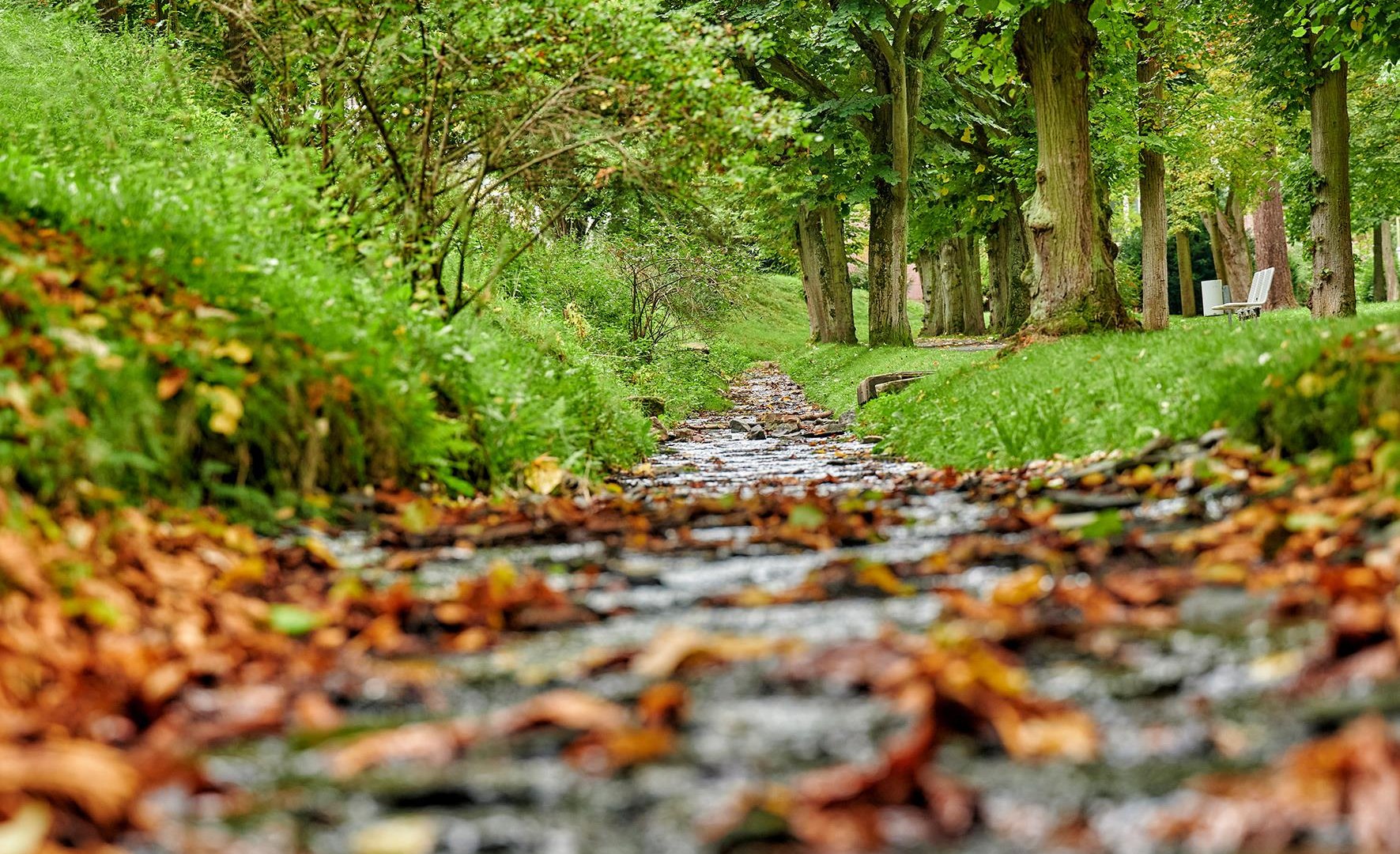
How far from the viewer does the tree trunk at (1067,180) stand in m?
12.6

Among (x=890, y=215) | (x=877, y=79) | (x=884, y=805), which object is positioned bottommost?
(x=884, y=805)

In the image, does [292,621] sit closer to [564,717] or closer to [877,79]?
[564,717]

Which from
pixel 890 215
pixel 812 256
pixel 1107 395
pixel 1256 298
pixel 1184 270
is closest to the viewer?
pixel 1107 395

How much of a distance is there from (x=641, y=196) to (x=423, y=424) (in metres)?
9.04

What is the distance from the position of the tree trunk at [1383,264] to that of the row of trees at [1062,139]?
0.71 feet

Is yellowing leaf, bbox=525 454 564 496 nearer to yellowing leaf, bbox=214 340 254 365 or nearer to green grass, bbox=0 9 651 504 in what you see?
green grass, bbox=0 9 651 504

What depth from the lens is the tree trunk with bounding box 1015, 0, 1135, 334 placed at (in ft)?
41.2

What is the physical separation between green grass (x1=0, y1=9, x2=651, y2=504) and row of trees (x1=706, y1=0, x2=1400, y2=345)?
3268mm

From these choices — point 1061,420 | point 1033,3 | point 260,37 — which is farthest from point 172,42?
point 1061,420

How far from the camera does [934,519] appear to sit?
4.84 metres

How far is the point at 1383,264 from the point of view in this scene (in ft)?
111

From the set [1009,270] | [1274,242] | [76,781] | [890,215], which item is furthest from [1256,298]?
[76,781]

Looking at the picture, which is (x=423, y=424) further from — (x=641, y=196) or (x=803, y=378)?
(x=803, y=378)

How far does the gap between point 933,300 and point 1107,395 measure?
28.8 meters
